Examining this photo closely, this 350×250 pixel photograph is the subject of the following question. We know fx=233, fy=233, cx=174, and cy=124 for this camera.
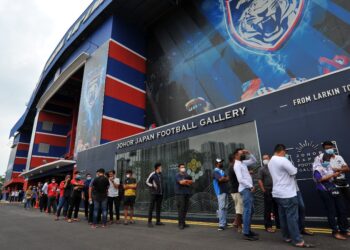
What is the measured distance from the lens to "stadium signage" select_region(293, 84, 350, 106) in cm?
576

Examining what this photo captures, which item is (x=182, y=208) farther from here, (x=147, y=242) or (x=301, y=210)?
(x=301, y=210)

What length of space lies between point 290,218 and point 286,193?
1.34ft

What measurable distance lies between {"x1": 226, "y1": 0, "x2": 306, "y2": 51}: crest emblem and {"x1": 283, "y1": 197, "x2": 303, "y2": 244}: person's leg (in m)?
10.1

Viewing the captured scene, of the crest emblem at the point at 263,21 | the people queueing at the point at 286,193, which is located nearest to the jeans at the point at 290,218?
the people queueing at the point at 286,193

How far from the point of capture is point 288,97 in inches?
265

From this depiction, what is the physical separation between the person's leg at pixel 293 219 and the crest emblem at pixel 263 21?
397 inches

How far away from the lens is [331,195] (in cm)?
452

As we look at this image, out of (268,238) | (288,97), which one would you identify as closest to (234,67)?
(288,97)

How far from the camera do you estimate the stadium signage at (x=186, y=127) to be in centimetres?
814

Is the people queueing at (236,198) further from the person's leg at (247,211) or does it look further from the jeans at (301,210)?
the jeans at (301,210)

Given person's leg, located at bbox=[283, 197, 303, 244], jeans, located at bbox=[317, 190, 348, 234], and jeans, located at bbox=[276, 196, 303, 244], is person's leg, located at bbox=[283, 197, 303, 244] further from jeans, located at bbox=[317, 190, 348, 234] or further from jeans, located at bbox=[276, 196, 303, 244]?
jeans, located at bbox=[317, 190, 348, 234]

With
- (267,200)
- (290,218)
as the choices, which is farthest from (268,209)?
(290,218)

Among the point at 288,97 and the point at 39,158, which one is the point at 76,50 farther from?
the point at 288,97

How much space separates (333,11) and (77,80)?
23.9 meters
